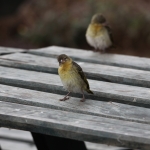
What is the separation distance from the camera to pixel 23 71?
4.45m

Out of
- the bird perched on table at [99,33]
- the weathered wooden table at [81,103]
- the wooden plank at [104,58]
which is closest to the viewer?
the weathered wooden table at [81,103]

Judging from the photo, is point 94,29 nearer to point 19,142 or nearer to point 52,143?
point 19,142

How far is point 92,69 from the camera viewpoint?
4555mm

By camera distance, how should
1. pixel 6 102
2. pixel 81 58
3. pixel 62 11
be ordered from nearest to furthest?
pixel 6 102 < pixel 81 58 < pixel 62 11

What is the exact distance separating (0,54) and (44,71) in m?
0.70

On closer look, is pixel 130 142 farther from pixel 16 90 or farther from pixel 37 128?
pixel 16 90

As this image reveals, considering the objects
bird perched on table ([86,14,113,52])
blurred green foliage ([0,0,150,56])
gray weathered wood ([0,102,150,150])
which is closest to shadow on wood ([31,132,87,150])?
gray weathered wood ([0,102,150,150])

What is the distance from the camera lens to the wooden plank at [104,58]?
4.81m

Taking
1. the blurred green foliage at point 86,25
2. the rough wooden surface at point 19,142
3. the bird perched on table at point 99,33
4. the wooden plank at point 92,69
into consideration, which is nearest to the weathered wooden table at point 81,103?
the wooden plank at point 92,69

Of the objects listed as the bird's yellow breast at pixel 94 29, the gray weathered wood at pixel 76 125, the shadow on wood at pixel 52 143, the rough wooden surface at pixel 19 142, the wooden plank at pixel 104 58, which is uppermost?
the bird's yellow breast at pixel 94 29

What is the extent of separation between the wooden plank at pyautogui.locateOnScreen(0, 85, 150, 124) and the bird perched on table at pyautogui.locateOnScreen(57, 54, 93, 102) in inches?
4.7

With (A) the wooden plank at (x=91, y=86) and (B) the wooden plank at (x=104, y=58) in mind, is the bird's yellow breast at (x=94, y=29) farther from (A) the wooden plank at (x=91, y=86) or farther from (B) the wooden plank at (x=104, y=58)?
(A) the wooden plank at (x=91, y=86)

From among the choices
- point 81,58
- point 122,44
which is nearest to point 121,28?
point 122,44

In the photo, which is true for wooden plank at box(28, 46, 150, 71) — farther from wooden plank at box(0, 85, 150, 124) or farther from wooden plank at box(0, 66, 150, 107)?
wooden plank at box(0, 85, 150, 124)
